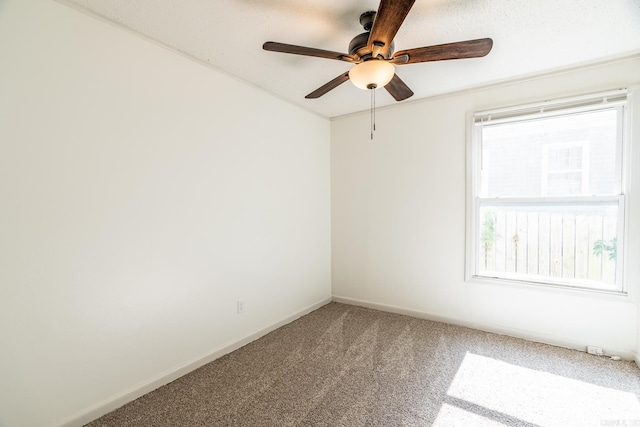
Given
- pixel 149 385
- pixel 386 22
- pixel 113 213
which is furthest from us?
pixel 149 385

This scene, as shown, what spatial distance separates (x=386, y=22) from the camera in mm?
1371

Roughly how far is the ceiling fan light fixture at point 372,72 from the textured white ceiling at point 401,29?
1.05ft

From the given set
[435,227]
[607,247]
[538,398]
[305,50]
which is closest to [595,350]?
[607,247]

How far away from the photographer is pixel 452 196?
2.96 m

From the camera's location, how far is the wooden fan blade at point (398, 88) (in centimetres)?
198

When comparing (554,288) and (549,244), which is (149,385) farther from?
(549,244)

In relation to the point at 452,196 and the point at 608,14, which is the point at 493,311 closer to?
the point at 452,196

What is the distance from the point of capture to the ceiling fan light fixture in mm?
1629

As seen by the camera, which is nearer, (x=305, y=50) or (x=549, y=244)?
Result: (x=305, y=50)

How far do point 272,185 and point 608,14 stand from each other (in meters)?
2.67

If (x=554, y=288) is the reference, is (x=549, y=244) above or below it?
above

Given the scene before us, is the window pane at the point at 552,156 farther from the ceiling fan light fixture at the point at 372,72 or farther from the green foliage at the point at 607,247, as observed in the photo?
the ceiling fan light fixture at the point at 372,72

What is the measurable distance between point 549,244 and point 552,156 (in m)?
0.80

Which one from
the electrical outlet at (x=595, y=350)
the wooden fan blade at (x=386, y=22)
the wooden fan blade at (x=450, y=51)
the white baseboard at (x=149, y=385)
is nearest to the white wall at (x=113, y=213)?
the white baseboard at (x=149, y=385)
